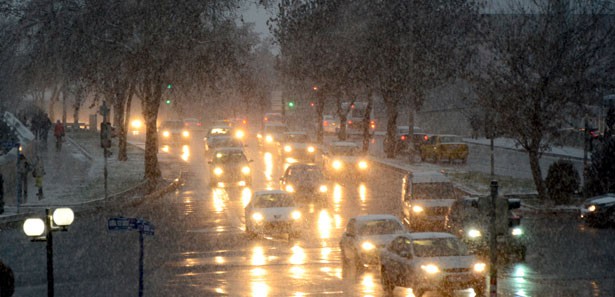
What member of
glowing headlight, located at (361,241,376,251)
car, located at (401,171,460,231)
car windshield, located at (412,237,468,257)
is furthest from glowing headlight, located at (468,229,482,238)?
car windshield, located at (412,237,468,257)

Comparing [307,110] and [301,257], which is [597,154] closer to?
[301,257]

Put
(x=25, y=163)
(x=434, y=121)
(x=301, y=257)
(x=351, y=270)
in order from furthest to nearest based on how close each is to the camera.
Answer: (x=434, y=121) → (x=25, y=163) → (x=301, y=257) → (x=351, y=270)

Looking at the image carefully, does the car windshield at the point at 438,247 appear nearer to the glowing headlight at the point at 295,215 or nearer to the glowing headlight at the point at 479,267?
the glowing headlight at the point at 479,267

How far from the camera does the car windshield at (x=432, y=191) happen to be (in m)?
29.4

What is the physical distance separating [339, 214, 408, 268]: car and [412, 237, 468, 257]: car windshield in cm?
311

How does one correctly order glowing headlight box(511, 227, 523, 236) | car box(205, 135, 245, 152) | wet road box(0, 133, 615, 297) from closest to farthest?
wet road box(0, 133, 615, 297)
glowing headlight box(511, 227, 523, 236)
car box(205, 135, 245, 152)

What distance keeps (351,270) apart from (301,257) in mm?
2077

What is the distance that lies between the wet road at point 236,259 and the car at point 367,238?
403 mm

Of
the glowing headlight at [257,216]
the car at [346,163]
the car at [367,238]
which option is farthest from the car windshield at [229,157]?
the car at [367,238]

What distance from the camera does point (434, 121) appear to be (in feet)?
344

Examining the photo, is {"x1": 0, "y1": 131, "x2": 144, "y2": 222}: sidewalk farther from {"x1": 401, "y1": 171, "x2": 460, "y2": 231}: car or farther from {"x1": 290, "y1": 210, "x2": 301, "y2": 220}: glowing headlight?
{"x1": 401, "y1": 171, "x2": 460, "y2": 231}: car

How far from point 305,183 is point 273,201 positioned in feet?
26.6

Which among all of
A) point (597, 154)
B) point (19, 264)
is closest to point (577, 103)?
point (597, 154)

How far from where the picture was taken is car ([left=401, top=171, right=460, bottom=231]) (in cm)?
2883
